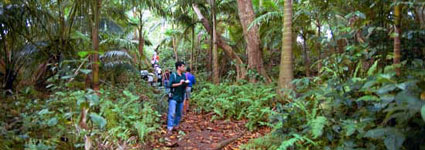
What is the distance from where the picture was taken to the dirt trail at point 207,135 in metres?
4.81

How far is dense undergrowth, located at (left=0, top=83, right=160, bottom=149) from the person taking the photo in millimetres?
3069

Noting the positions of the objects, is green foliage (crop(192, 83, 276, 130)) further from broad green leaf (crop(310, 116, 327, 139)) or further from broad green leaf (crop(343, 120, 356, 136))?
broad green leaf (crop(343, 120, 356, 136))

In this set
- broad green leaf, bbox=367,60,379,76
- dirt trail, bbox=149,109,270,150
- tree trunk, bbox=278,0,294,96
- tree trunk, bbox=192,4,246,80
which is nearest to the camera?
broad green leaf, bbox=367,60,379,76

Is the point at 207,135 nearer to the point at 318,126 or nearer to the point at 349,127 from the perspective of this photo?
the point at 318,126

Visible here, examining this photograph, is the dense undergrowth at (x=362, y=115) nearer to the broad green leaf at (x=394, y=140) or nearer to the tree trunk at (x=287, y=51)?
the broad green leaf at (x=394, y=140)

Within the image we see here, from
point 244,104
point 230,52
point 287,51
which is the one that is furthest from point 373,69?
point 230,52

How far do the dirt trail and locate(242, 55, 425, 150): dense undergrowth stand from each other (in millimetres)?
849

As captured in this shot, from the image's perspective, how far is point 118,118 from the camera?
5.19 m

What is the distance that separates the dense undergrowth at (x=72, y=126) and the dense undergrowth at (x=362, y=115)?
6.58ft

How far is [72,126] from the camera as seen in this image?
395cm

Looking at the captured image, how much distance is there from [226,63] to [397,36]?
11.6 m

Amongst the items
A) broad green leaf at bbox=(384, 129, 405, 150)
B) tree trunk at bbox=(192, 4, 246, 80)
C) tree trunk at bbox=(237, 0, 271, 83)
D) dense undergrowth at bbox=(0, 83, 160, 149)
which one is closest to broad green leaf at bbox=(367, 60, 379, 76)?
broad green leaf at bbox=(384, 129, 405, 150)

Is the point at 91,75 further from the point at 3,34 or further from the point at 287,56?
the point at 287,56

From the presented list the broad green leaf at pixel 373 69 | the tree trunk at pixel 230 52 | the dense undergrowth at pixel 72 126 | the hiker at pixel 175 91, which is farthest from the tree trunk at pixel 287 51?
the tree trunk at pixel 230 52
